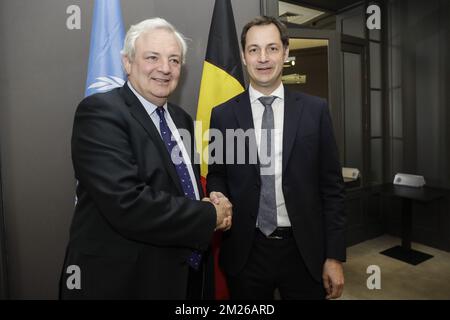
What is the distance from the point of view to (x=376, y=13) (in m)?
4.39

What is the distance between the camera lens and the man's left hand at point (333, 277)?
151 centimetres

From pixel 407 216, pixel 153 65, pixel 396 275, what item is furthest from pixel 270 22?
pixel 407 216

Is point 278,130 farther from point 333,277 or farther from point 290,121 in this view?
point 333,277

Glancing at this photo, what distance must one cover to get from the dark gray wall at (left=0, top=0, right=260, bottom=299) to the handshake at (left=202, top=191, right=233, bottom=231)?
3.56 feet

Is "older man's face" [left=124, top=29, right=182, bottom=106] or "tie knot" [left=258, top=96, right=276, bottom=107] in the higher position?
"older man's face" [left=124, top=29, right=182, bottom=106]

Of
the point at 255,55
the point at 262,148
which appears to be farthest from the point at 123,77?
the point at 262,148

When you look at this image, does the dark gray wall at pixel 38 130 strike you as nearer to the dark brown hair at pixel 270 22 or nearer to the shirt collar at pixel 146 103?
the shirt collar at pixel 146 103

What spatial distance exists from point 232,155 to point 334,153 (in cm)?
45

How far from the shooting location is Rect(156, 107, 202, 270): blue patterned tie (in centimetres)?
138

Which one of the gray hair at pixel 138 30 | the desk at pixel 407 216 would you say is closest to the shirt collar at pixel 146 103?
the gray hair at pixel 138 30

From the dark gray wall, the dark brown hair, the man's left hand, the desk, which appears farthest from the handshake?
the desk

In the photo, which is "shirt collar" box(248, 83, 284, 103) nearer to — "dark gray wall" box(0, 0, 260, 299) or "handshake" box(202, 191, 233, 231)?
"handshake" box(202, 191, 233, 231)

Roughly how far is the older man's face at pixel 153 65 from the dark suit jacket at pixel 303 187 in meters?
0.36
